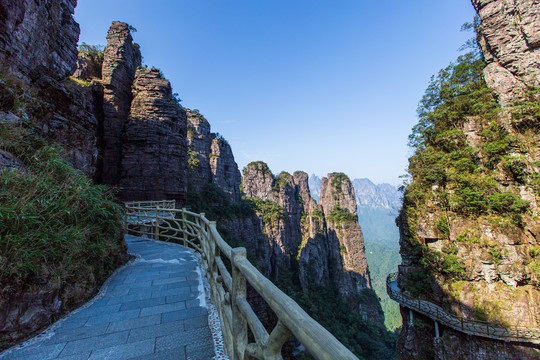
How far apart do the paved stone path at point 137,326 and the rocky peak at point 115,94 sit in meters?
14.1

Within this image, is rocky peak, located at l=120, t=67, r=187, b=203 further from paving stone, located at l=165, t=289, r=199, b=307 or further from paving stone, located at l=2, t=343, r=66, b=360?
paving stone, located at l=2, t=343, r=66, b=360

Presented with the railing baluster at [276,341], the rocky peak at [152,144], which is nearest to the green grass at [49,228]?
the railing baluster at [276,341]

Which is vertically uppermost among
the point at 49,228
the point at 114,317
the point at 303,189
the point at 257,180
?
the point at 257,180

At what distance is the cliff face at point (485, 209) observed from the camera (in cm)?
1047

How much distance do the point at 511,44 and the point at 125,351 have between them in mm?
23162

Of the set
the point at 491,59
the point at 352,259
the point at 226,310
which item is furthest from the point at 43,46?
the point at 352,259

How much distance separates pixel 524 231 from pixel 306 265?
32.7 metres

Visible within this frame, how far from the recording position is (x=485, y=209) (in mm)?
11875

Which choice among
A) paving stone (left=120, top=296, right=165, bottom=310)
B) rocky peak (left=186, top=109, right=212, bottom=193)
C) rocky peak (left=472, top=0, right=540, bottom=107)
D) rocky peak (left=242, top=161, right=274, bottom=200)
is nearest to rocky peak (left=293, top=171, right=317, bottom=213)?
rocky peak (left=242, top=161, right=274, bottom=200)

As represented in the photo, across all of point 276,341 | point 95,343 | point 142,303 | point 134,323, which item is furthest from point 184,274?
point 276,341

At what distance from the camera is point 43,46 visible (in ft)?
21.7

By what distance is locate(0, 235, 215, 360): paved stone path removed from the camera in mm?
2107

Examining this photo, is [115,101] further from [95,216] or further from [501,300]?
[501,300]

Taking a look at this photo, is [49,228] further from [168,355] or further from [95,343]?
[168,355]
